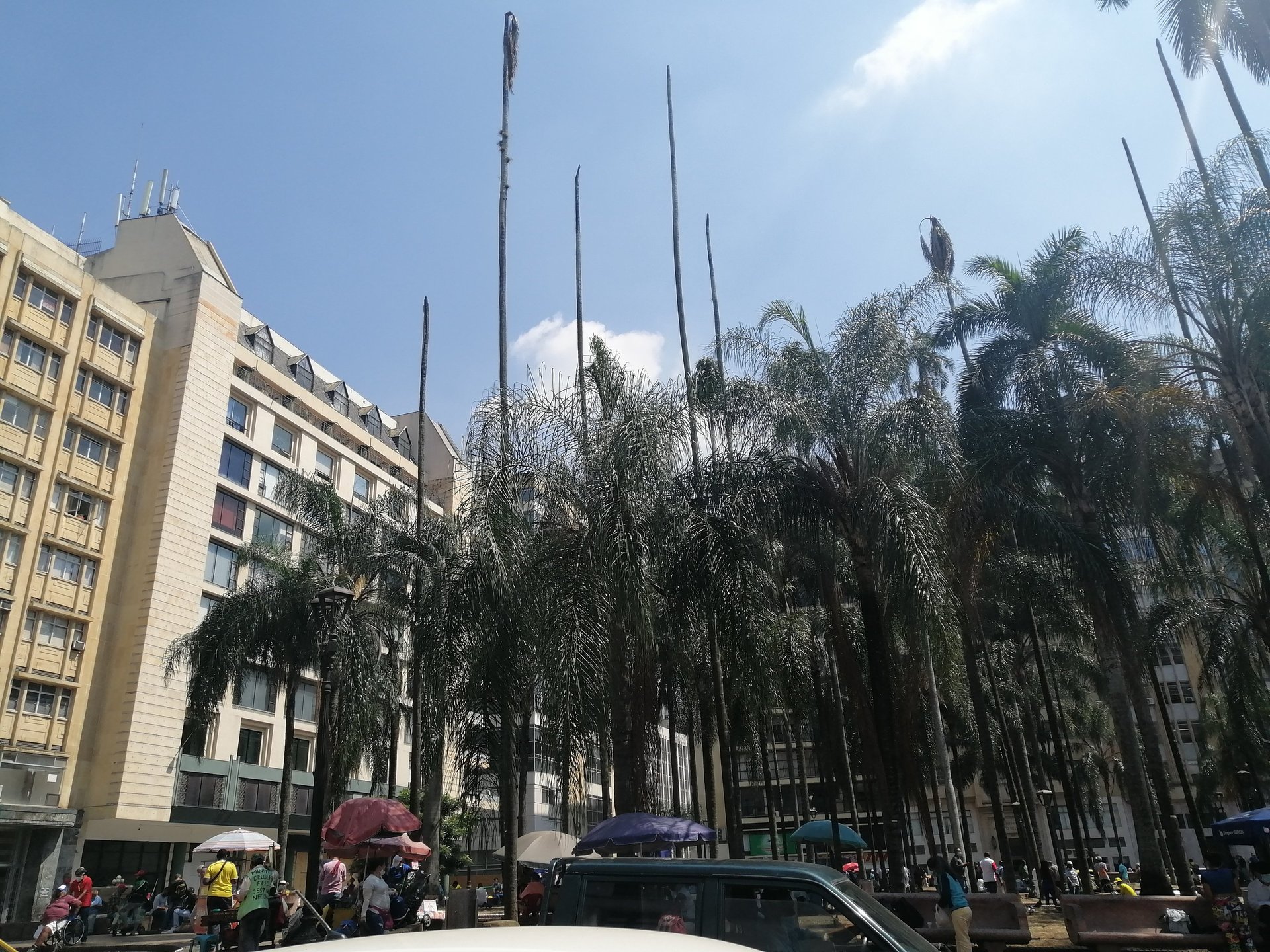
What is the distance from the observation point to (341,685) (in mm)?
24531

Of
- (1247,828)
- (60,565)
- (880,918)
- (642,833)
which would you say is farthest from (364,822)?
(60,565)

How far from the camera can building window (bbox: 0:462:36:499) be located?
107 ft

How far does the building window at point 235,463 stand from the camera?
139ft

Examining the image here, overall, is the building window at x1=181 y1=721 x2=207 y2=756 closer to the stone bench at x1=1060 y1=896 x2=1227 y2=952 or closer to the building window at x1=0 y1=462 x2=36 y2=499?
the building window at x1=0 y1=462 x2=36 y2=499

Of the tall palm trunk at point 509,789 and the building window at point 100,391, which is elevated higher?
the building window at point 100,391

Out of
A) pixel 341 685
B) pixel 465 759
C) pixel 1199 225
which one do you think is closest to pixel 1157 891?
pixel 1199 225

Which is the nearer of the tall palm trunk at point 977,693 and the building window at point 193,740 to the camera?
the tall palm trunk at point 977,693

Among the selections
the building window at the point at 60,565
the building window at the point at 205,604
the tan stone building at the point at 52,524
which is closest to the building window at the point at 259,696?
the building window at the point at 205,604

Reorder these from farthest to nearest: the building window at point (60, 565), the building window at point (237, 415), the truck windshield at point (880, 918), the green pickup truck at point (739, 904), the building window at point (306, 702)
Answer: the building window at point (306, 702), the building window at point (237, 415), the building window at point (60, 565), the green pickup truck at point (739, 904), the truck windshield at point (880, 918)

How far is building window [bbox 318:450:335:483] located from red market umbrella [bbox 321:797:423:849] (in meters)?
35.5

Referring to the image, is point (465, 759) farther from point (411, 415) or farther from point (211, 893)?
point (411, 415)

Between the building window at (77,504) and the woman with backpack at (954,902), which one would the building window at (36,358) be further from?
the woman with backpack at (954,902)

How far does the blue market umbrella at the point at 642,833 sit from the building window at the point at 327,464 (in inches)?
1524

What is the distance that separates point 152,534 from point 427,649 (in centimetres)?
2786
